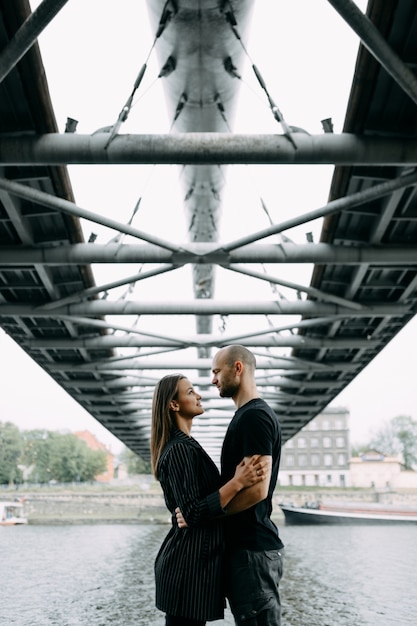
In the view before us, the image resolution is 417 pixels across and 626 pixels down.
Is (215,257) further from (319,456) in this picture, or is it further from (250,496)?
(319,456)

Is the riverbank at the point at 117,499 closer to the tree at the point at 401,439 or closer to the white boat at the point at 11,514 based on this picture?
the white boat at the point at 11,514

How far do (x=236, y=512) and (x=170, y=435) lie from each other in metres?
0.57

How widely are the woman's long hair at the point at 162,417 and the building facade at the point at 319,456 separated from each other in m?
115

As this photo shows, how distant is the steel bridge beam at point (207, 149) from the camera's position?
420 inches

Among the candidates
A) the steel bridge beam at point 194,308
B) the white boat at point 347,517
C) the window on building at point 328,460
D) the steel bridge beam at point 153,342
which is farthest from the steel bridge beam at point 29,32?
the window on building at point 328,460

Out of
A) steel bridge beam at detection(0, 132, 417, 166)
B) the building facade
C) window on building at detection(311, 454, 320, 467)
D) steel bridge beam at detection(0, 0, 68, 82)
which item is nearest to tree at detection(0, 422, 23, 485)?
the building facade

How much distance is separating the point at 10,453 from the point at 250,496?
113m

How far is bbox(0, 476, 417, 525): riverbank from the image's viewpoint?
83.9 metres

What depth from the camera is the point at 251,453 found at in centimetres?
387

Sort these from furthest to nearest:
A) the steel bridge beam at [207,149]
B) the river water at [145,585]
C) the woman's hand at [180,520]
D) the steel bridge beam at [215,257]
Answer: the river water at [145,585], the steel bridge beam at [215,257], the steel bridge beam at [207,149], the woman's hand at [180,520]

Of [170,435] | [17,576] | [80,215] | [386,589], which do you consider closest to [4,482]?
[17,576]

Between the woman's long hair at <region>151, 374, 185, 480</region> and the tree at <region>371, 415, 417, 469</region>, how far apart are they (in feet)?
435

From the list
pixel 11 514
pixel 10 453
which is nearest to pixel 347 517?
pixel 11 514

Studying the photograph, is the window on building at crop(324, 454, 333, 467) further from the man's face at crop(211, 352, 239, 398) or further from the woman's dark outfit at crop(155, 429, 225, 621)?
the woman's dark outfit at crop(155, 429, 225, 621)
